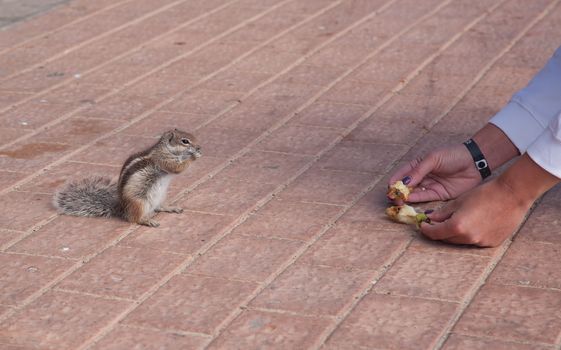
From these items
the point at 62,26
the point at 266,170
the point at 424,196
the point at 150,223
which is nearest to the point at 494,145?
the point at 424,196

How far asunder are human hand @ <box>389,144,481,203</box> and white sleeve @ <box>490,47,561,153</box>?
0.80 ft

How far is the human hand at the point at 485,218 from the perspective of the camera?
14.5 ft

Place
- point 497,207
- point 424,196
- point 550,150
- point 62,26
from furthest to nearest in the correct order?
point 62,26
point 424,196
point 497,207
point 550,150

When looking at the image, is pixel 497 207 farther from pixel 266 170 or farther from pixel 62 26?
pixel 62 26

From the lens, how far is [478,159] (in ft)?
16.6

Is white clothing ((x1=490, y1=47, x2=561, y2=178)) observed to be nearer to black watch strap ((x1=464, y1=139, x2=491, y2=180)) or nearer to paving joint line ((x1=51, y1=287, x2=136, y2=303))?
black watch strap ((x1=464, y1=139, x2=491, y2=180))

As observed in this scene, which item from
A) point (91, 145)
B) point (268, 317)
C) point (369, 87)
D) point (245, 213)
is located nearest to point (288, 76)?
point (369, 87)

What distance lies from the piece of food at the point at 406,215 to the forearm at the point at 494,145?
0.52 meters

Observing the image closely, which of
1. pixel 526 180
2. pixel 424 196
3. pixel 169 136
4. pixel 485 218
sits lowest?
pixel 424 196

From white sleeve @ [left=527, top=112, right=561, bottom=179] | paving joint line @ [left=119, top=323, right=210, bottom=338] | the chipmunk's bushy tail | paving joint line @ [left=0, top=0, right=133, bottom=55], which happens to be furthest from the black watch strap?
paving joint line @ [left=0, top=0, right=133, bottom=55]

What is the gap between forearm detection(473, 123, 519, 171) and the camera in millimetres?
5078

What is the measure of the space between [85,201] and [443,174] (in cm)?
165

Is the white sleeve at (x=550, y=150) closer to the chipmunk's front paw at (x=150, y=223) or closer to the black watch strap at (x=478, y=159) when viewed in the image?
the black watch strap at (x=478, y=159)

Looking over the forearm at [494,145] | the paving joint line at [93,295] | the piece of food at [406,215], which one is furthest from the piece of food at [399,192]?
the paving joint line at [93,295]
